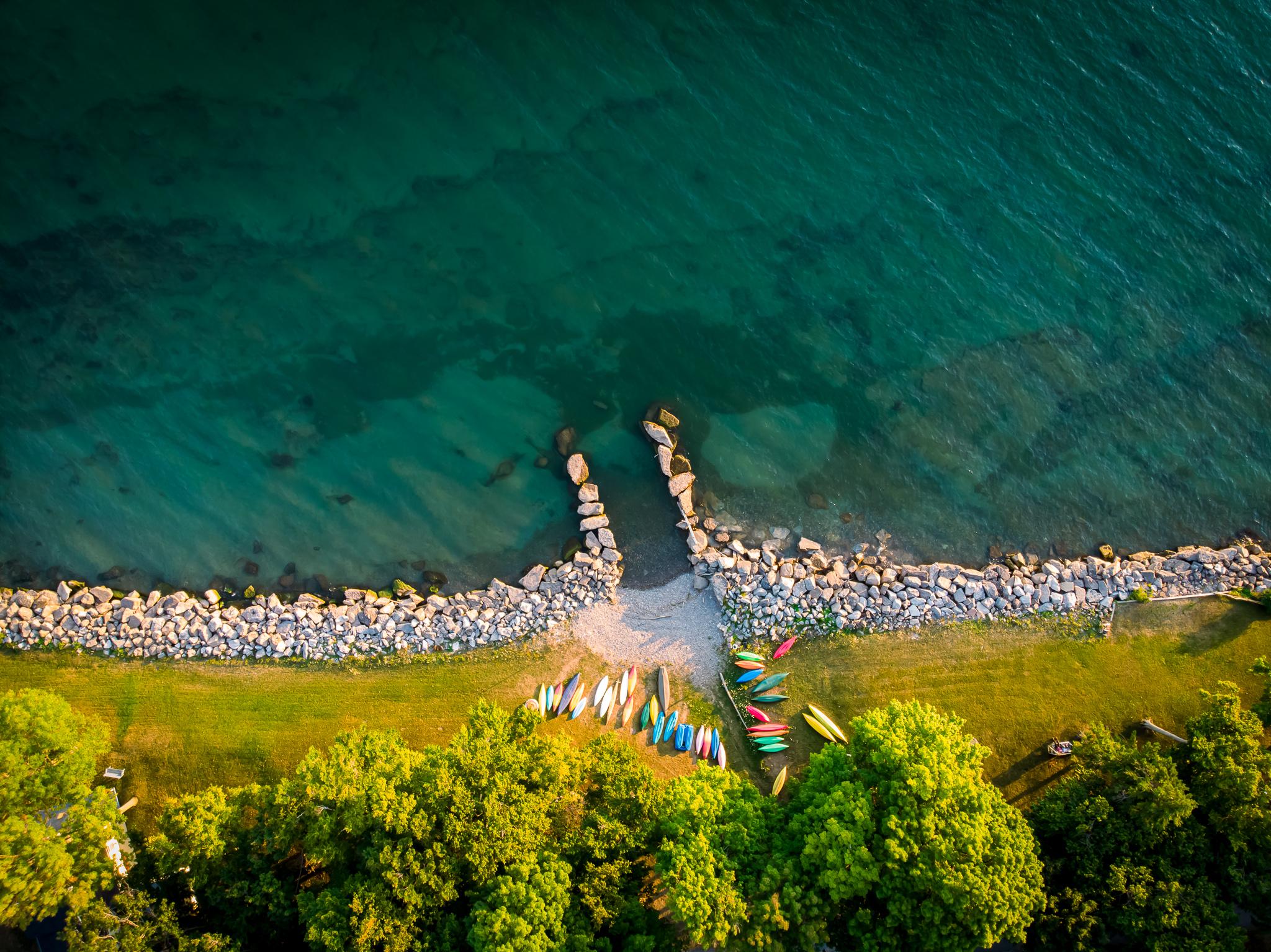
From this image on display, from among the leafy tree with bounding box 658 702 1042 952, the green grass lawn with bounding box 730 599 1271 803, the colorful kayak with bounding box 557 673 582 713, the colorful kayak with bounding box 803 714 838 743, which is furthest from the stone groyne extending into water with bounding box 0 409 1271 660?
the leafy tree with bounding box 658 702 1042 952

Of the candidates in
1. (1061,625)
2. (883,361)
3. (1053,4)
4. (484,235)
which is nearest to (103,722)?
(484,235)

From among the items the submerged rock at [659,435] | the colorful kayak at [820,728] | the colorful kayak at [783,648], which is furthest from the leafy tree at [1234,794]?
the submerged rock at [659,435]

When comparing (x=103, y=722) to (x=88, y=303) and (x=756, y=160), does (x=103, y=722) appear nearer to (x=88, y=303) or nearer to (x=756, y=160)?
(x=88, y=303)

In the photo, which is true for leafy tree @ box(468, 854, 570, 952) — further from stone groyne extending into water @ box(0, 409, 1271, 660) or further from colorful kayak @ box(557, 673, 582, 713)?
stone groyne extending into water @ box(0, 409, 1271, 660)

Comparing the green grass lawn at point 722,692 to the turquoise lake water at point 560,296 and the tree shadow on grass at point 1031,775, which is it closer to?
the tree shadow on grass at point 1031,775

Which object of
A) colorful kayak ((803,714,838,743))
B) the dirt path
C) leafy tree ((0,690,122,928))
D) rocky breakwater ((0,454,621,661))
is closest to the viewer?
leafy tree ((0,690,122,928))

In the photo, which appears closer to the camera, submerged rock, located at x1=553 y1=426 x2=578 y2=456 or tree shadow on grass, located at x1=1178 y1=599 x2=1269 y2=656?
tree shadow on grass, located at x1=1178 y1=599 x2=1269 y2=656

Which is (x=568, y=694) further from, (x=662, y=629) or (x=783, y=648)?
(x=783, y=648)
